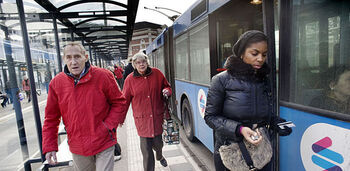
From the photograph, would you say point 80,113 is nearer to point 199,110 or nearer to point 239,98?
point 239,98

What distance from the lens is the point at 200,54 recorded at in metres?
3.88

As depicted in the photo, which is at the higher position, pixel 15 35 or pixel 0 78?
pixel 15 35

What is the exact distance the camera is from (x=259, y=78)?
1626mm

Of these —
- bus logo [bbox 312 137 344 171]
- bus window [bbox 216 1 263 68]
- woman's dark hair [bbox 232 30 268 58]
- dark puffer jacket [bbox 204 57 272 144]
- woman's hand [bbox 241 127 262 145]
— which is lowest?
bus logo [bbox 312 137 344 171]

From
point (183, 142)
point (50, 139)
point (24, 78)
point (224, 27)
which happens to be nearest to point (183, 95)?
point (183, 142)

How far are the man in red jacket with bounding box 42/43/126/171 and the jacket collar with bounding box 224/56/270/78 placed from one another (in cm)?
126

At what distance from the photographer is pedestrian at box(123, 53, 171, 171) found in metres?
3.05

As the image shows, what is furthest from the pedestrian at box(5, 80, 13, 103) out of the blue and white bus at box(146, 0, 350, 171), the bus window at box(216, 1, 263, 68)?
the blue and white bus at box(146, 0, 350, 171)

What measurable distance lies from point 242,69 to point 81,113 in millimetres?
1481

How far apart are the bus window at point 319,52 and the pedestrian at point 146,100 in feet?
5.51

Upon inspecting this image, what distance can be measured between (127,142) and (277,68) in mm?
3905

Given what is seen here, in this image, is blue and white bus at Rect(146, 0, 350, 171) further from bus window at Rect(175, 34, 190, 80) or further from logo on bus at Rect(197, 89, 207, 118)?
bus window at Rect(175, 34, 190, 80)

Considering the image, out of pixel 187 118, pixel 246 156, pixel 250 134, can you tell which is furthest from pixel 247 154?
pixel 187 118

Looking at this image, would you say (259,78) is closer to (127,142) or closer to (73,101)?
(73,101)
